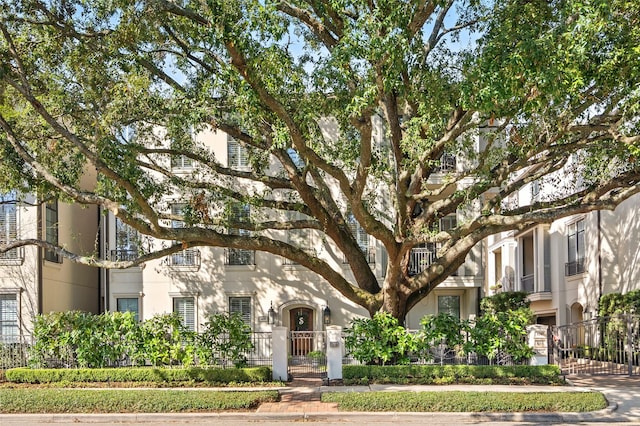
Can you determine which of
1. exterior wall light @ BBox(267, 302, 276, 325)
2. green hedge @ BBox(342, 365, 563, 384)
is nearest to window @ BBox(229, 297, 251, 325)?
exterior wall light @ BBox(267, 302, 276, 325)

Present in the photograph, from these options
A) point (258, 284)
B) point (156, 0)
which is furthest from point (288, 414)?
point (258, 284)

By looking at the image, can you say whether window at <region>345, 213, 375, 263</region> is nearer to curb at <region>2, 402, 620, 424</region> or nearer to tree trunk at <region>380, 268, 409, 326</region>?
tree trunk at <region>380, 268, 409, 326</region>

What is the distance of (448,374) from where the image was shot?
58.5ft

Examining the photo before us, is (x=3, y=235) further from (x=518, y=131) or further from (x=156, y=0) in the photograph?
(x=518, y=131)

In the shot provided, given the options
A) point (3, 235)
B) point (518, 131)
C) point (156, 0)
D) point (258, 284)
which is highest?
point (156, 0)

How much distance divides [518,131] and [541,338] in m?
5.79

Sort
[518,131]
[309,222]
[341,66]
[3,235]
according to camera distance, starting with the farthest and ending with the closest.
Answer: [3,235] < [309,222] < [518,131] < [341,66]

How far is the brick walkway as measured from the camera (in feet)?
47.9

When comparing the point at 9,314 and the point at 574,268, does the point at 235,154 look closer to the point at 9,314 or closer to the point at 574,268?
the point at 9,314

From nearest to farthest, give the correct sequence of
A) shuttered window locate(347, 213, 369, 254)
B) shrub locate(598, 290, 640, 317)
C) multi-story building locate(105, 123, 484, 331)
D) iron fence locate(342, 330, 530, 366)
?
1. iron fence locate(342, 330, 530, 366)
2. shrub locate(598, 290, 640, 317)
3. multi-story building locate(105, 123, 484, 331)
4. shuttered window locate(347, 213, 369, 254)

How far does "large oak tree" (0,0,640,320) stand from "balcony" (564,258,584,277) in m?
8.66

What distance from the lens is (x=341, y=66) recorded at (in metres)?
14.1

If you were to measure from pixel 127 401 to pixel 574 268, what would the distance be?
19872 mm

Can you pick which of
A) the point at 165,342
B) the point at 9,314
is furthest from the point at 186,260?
the point at 165,342
